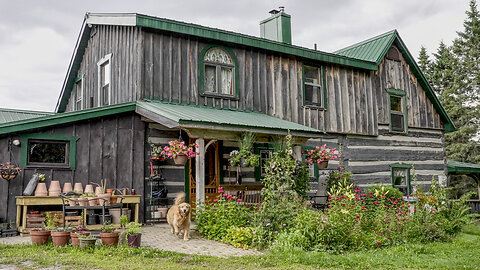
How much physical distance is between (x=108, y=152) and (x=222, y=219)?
3.74 meters

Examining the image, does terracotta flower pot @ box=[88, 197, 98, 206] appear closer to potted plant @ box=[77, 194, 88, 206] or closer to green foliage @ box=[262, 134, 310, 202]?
potted plant @ box=[77, 194, 88, 206]

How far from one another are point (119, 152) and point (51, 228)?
10.9ft

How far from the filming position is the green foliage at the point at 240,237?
8867 millimetres

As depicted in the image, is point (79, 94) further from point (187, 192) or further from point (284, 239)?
point (284, 239)

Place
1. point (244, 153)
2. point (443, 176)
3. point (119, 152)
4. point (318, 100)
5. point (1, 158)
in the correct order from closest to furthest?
point (1, 158) → point (244, 153) → point (119, 152) → point (318, 100) → point (443, 176)

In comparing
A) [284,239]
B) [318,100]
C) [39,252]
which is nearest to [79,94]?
[318,100]

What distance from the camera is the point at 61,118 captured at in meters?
10.5

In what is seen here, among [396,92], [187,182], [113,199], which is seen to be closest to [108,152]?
[113,199]

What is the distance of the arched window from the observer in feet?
44.1

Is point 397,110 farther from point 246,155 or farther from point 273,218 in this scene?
point 273,218

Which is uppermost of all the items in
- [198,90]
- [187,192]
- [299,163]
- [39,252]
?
[198,90]

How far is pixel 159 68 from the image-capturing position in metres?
12.5

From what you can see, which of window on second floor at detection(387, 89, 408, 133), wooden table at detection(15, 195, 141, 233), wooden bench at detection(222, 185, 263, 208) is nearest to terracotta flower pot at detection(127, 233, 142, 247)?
wooden table at detection(15, 195, 141, 233)

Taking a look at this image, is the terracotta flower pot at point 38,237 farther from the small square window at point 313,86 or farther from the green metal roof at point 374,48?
the green metal roof at point 374,48
